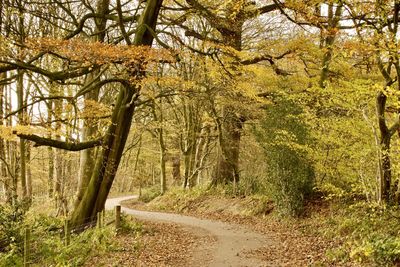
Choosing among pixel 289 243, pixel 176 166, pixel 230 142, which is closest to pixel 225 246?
pixel 289 243

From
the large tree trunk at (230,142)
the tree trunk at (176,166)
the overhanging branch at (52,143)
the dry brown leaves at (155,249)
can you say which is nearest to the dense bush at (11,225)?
the overhanging branch at (52,143)

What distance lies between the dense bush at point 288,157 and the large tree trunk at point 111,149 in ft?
16.4

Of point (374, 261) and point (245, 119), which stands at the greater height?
point (245, 119)

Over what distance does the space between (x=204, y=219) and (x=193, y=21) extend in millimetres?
10697

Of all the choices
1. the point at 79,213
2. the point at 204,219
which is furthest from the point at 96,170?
the point at 204,219

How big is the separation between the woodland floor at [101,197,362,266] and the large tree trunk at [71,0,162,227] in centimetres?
174

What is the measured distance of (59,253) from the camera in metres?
9.88

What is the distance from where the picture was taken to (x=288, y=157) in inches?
534

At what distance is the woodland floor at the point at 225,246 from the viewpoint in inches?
357

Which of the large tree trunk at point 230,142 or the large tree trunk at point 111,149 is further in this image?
the large tree trunk at point 230,142

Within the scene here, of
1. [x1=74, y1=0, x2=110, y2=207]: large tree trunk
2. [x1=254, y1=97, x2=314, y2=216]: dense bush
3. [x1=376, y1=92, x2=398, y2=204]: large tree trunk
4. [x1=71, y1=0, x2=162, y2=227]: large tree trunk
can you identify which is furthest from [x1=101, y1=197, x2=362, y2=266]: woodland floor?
[x1=74, y1=0, x2=110, y2=207]: large tree trunk

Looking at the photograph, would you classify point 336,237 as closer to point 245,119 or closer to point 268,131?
point 268,131

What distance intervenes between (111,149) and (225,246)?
4.82 meters

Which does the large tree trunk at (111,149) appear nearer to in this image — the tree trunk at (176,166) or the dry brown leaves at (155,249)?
the dry brown leaves at (155,249)
